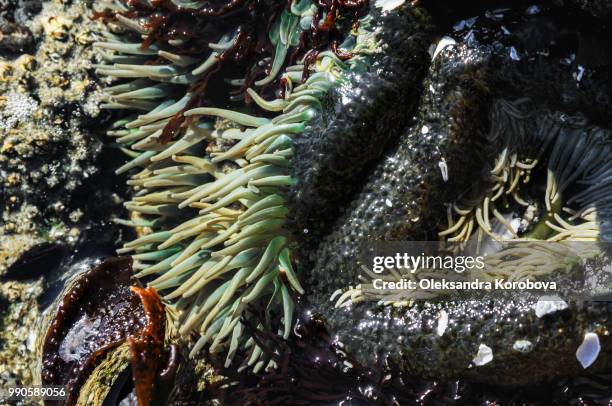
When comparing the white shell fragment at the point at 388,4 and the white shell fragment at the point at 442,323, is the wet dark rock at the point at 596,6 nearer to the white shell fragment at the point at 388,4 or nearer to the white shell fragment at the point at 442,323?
the white shell fragment at the point at 388,4

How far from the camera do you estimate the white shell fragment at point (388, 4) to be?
2.57 meters

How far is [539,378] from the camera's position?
239 centimetres

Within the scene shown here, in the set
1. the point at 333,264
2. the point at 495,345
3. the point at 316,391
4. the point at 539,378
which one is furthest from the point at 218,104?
the point at 539,378

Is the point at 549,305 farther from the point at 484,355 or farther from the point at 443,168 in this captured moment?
the point at 443,168

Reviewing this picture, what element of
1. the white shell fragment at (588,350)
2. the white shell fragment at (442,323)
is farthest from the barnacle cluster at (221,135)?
the white shell fragment at (588,350)

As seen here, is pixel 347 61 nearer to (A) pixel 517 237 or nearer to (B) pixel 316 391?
(A) pixel 517 237

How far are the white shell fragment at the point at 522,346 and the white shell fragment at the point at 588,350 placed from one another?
0.17 metres

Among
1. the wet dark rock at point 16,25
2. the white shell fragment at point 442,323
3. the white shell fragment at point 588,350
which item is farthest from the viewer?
the wet dark rock at point 16,25

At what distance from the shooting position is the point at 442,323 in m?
2.40

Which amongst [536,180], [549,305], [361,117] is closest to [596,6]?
[536,180]

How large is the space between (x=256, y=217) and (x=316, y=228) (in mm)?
261

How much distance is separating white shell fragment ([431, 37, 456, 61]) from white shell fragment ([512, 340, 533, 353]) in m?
1.15

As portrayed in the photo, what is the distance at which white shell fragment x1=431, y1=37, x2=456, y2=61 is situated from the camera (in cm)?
257

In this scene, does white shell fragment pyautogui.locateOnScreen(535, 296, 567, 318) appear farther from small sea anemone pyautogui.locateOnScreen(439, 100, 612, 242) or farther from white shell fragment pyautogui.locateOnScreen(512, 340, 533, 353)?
small sea anemone pyautogui.locateOnScreen(439, 100, 612, 242)
